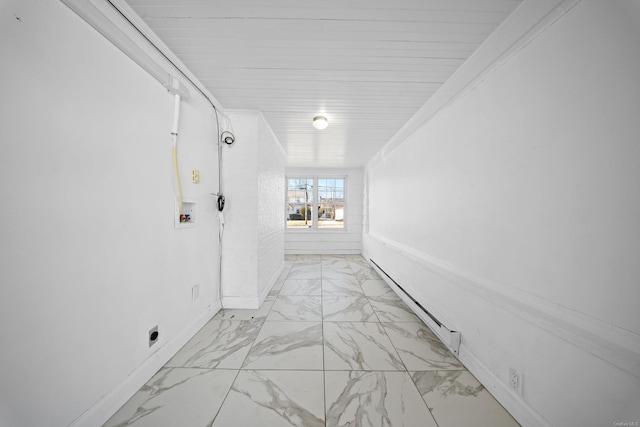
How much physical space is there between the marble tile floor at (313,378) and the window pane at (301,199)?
365 cm

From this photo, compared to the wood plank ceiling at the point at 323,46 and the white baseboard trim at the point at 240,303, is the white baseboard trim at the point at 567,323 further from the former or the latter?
the white baseboard trim at the point at 240,303

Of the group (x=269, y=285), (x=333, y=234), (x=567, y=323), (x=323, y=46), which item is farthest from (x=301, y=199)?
(x=567, y=323)

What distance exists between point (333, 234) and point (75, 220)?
5.13 metres

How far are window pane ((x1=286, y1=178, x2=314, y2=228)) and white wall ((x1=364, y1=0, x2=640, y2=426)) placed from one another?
441 centimetres

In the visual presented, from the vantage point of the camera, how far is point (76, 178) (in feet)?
3.48

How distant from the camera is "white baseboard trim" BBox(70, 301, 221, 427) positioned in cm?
114

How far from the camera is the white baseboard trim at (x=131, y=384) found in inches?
44.7

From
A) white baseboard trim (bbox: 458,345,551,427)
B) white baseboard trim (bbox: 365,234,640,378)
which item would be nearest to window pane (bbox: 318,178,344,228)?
white baseboard trim (bbox: 365,234,640,378)

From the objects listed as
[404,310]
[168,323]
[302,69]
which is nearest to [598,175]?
[302,69]

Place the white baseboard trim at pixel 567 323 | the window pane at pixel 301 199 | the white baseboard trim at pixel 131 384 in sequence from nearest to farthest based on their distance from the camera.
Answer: the white baseboard trim at pixel 567 323
the white baseboard trim at pixel 131 384
the window pane at pixel 301 199

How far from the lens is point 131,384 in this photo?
4.47 feet

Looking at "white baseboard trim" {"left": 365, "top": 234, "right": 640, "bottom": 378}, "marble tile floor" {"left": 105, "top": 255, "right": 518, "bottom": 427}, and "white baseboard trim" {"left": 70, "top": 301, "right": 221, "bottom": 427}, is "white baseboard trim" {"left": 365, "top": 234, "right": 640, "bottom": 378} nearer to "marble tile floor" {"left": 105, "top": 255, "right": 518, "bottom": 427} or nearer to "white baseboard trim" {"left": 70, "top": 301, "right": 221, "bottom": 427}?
"marble tile floor" {"left": 105, "top": 255, "right": 518, "bottom": 427}

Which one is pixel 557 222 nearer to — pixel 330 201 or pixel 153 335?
pixel 153 335

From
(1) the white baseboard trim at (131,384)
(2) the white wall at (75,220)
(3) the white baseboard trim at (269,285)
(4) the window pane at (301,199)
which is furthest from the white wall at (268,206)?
(4) the window pane at (301,199)
